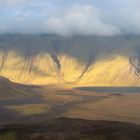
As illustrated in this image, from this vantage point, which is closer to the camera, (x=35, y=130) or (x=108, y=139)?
(x=108, y=139)

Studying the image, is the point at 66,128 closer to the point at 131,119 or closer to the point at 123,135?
the point at 123,135

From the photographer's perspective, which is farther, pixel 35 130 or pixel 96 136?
pixel 35 130

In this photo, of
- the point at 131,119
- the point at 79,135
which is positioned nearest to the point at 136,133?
the point at 79,135

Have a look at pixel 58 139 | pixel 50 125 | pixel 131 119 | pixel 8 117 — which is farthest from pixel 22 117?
pixel 58 139

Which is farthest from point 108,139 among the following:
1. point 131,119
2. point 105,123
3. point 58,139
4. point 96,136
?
point 131,119

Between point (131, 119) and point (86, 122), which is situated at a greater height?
point (86, 122)

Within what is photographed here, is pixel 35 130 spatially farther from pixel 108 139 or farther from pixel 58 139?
pixel 108 139

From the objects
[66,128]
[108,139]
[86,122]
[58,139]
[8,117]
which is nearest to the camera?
[108,139]

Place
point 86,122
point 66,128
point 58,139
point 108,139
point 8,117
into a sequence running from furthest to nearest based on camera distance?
point 8,117 → point 86,122 → point 66,128 → point 58,139 → point 108,139
